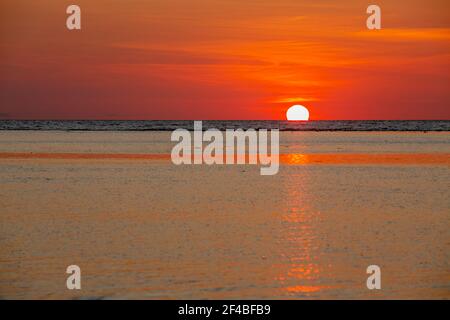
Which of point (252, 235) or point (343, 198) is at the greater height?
point (343, 198)

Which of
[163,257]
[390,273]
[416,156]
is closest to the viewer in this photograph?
[390,273]

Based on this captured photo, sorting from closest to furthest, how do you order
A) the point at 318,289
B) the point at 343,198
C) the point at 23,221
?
the point at 318,289, the point at 23,221, the point at 343,198

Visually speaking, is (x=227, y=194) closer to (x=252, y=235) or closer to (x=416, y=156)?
(x=252, y=235)

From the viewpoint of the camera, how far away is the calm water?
41.8 ft

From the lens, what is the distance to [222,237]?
16.6m

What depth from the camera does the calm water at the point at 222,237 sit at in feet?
41.8

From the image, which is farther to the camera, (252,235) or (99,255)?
(252,235)

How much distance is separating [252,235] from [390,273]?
411cm
